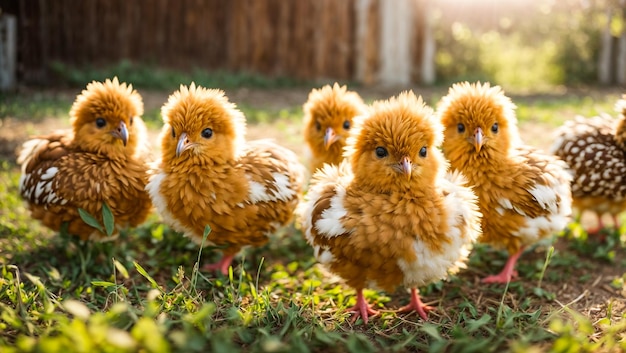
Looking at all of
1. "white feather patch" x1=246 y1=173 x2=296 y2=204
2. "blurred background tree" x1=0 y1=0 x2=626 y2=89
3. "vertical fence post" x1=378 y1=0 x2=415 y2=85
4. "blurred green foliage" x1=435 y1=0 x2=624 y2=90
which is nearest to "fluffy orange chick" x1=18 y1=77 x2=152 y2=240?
"white feather patch" x1=246 y1=173 x2=296 y2=204

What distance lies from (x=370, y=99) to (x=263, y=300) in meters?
7.00

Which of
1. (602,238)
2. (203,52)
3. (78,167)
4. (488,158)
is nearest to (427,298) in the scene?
(488,158)

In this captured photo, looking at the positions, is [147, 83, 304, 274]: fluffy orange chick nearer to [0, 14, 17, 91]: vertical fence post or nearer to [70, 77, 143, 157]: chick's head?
[70, 77, 143, 157]: chick's head

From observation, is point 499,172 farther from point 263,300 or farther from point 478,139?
point 263,300

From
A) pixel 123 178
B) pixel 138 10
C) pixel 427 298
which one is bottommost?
pixel 427 298

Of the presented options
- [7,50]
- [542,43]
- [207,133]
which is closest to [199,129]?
[207,133]

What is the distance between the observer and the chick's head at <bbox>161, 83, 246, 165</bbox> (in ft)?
11.7

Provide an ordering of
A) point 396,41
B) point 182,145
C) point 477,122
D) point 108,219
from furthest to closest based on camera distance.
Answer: point 396,41 < point 108,219 < point 477,122 < point 182,145

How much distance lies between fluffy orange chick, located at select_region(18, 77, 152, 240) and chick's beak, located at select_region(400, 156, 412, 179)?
72.4 inches

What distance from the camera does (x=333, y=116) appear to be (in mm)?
4543

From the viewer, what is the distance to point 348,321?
10.9 ft

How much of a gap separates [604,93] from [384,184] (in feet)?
31.2

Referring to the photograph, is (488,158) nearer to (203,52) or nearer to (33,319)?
(33,319)

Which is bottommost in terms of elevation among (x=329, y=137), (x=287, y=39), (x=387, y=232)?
(x=387, y=232)
